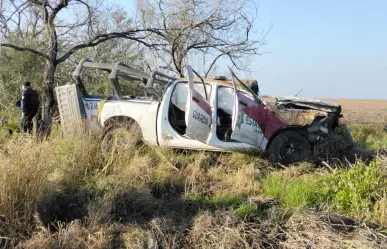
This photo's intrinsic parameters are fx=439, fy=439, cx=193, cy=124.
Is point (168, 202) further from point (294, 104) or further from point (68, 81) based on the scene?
point (68, 81)

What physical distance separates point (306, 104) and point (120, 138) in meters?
4.12

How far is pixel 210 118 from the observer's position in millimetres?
8297

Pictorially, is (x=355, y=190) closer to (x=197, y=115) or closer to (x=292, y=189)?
(x=292, y=189)

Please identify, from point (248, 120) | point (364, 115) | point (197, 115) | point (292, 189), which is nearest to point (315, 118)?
point (248, 120)

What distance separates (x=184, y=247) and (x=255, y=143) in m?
3.95

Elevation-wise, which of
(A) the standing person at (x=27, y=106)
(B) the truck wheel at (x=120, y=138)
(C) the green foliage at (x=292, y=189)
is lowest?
(C) the green foliage at (x=292, y=189)

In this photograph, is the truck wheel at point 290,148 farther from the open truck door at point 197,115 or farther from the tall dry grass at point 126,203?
the open truck door at point 197,115

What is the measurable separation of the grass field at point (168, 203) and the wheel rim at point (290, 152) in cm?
96

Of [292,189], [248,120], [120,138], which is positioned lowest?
[292,189]

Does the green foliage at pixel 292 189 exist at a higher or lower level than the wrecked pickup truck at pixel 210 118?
lower

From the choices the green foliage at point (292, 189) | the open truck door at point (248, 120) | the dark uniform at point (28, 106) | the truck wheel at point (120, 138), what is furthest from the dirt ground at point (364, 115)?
the dark uniform at point (28, 106)

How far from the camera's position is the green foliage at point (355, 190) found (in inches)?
229

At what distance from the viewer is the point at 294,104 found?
31.6 feet

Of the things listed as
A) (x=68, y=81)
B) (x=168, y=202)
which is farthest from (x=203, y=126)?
(x=68, y=81)
